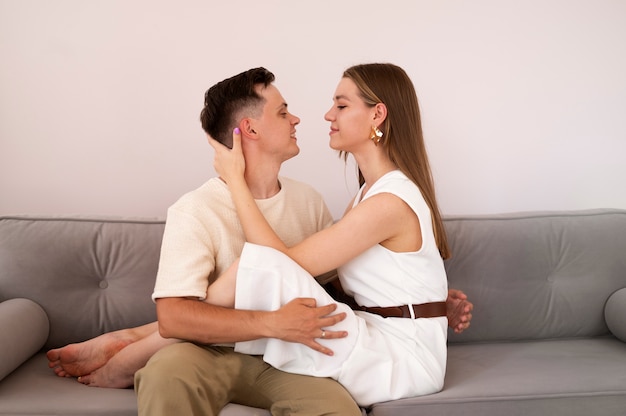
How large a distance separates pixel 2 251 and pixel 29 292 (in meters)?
0.17

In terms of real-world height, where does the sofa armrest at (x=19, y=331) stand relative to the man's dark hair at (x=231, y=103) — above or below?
below

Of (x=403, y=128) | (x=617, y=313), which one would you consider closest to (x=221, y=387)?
(x=403, y=128)

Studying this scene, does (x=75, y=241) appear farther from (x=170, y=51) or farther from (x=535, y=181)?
(x=535, y=181)

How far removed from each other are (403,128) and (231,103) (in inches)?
21.8

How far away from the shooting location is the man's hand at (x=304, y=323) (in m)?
1.75

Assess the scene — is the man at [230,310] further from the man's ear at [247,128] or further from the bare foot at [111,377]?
the bare foot at [111,377]

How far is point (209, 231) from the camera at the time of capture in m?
2.02

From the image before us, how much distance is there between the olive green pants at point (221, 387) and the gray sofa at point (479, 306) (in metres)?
0.08

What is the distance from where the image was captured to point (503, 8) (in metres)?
2.96

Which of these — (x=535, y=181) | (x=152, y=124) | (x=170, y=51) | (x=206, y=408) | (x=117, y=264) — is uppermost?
(x=170, y=51)

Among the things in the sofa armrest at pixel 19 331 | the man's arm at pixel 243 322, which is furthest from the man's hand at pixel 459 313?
the sofa armrest at pixel 19 331

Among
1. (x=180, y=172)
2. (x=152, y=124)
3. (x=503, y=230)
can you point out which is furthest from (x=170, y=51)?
(x=503, y=230)

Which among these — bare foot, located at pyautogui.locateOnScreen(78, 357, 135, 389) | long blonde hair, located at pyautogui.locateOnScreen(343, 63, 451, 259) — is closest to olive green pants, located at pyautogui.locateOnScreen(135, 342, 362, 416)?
bare foot, located at pyautogui.locateOnScreen(78, 357, 135, 389)

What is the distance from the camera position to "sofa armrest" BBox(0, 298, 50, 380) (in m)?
1.93
